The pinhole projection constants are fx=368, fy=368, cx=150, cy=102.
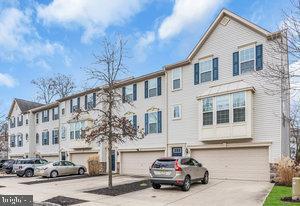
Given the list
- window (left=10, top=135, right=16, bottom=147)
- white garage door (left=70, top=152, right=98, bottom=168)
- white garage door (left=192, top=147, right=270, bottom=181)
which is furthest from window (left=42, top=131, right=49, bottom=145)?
white garage door (left=192, top=147, right=270, bottom=181)

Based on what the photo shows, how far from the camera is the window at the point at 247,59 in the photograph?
2286 cm

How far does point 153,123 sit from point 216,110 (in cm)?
699

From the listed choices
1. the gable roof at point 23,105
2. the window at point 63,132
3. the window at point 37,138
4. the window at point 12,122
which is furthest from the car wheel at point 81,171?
the window at point 12,122

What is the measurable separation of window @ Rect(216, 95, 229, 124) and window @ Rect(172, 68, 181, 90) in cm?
444

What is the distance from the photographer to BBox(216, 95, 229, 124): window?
76.3 feet

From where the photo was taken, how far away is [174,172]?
18484mm

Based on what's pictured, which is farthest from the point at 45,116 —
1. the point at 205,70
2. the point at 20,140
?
the point at 205,70

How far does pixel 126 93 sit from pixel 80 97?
7.62m

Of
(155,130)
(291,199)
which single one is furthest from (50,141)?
(291,199)

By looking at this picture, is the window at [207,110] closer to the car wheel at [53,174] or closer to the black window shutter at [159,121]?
the black window shutter at [159,121]

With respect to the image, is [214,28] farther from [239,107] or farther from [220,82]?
[239,107]

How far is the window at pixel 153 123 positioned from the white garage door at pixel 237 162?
482cm

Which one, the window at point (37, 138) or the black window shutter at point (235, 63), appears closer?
the black window shutter at point (235, 63)

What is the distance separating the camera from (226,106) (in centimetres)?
2331
